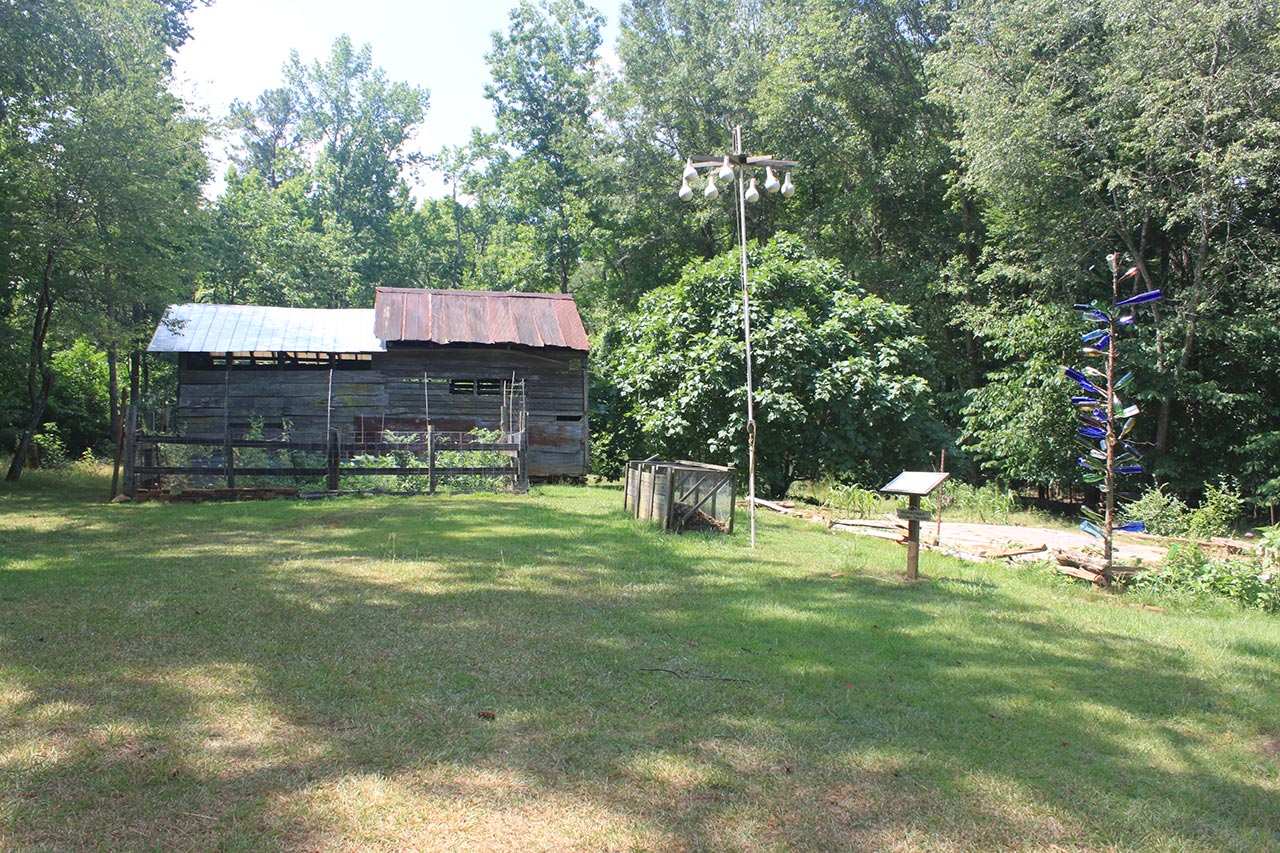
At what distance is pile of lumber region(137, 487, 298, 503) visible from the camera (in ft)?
46.9

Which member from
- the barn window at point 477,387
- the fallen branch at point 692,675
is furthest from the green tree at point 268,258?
the fallen branch at point 692,675

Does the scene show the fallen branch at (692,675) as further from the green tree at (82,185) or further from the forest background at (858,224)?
the green tree at (82,185)

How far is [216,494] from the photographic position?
14453 millimetres

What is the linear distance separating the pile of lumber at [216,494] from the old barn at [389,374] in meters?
5.63

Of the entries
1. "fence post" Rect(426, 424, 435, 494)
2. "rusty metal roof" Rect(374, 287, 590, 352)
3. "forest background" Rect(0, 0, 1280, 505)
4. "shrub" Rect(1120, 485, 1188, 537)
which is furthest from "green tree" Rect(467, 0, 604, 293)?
"shrub" Rect(1120, 485, 1188, 537)

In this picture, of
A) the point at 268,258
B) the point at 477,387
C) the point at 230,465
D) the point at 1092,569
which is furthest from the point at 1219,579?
the point at 268,258

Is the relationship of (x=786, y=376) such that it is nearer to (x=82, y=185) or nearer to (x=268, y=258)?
(x=82, y=185)

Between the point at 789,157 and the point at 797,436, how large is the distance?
12.5 metres

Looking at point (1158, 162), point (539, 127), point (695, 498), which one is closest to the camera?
point (695, 498)

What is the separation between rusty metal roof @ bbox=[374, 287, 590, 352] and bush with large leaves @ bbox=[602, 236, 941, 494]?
8.21 ft

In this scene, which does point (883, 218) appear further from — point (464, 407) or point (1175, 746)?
point (1175, 746)

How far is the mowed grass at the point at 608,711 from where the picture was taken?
3.49m

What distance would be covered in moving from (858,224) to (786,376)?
1203cm

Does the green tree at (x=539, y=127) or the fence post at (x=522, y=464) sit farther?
the green tree at (x=539, y=127)
